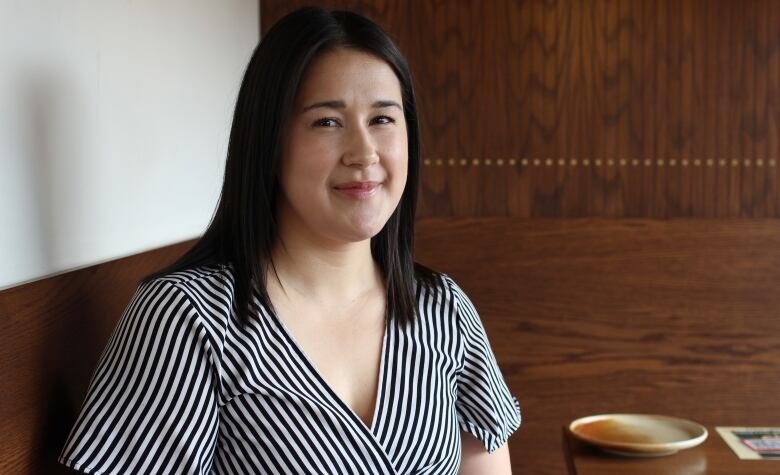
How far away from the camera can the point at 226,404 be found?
1027mm

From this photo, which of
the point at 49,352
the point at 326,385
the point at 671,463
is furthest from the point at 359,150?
the point at 671,463

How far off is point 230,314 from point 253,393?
91 mm

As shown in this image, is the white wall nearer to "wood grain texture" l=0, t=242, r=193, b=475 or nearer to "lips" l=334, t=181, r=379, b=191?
"wood grain texture" l=0, t=242, r=193, b=475

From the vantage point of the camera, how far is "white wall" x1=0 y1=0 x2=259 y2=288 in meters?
0.98

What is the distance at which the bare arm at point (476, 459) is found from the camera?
132 cm

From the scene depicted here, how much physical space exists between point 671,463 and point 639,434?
0.12 m

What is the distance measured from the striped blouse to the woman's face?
13 centimetres

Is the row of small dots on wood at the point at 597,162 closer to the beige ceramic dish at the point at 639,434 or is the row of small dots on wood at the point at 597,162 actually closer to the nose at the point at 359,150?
the beige ceramic dish at the point at 639,434

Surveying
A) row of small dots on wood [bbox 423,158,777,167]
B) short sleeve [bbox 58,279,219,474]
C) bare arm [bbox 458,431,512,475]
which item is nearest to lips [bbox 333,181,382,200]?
short sleeve [bbox 58,279,219,474]

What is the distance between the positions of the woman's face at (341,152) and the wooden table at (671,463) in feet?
2.04

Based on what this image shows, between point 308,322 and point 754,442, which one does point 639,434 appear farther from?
point 308,322

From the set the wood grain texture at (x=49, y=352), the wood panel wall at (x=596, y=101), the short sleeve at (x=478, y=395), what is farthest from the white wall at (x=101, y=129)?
the wood panel wall at (x=596, y=101)

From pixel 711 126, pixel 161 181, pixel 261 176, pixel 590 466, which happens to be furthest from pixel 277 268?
pixel 711 126

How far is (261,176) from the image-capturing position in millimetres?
1149
